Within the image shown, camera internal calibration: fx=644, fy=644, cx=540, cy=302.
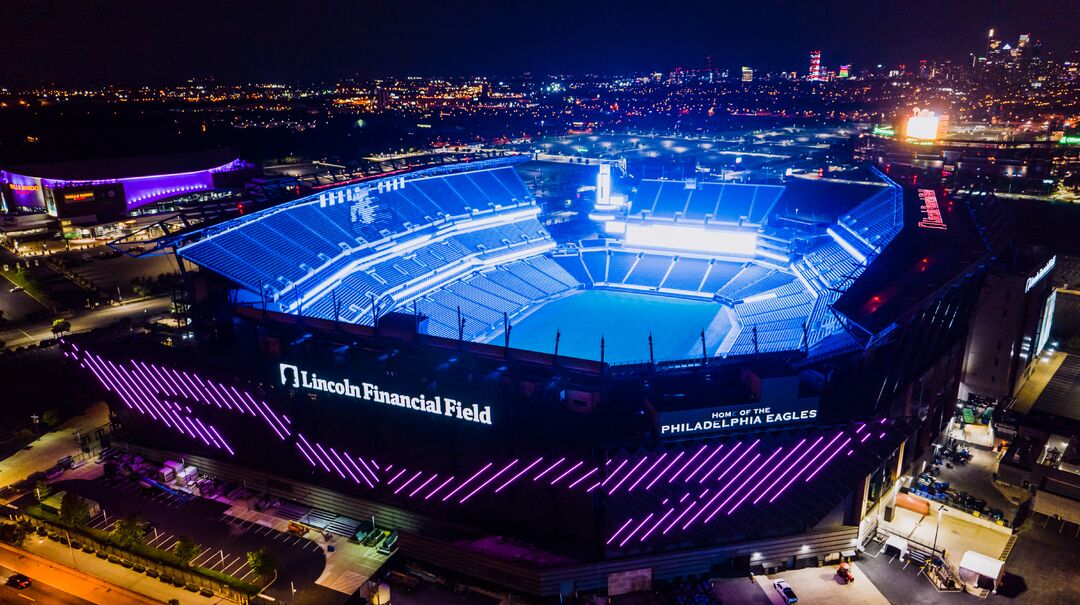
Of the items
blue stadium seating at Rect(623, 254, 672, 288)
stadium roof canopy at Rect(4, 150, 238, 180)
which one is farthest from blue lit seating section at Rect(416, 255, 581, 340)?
stadium roof canopy at Rect(4, 150, 238, 180)

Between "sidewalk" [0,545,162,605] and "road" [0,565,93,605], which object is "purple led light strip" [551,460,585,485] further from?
"road" [0,565,93,605]

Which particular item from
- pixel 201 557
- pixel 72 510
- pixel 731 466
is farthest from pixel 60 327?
pixel 731 466

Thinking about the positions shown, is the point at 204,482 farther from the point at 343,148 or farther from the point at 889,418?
the point at 343,148

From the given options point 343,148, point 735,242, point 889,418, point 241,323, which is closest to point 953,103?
point 735,242

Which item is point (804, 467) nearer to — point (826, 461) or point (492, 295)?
point (826, 461)

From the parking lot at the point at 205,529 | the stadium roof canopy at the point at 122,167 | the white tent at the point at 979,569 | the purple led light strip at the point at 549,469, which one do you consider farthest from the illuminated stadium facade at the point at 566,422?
the stadium roof canopy at the point at 122,167

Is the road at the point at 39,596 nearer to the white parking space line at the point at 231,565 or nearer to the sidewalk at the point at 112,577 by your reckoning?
the sidewalk at the point at 112,577

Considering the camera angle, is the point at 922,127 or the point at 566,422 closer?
the point at 566,422

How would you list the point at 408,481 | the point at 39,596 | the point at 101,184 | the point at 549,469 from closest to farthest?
A: the point at 549,469, the point at 39,596, the point at 408,481, the point at 101,184
